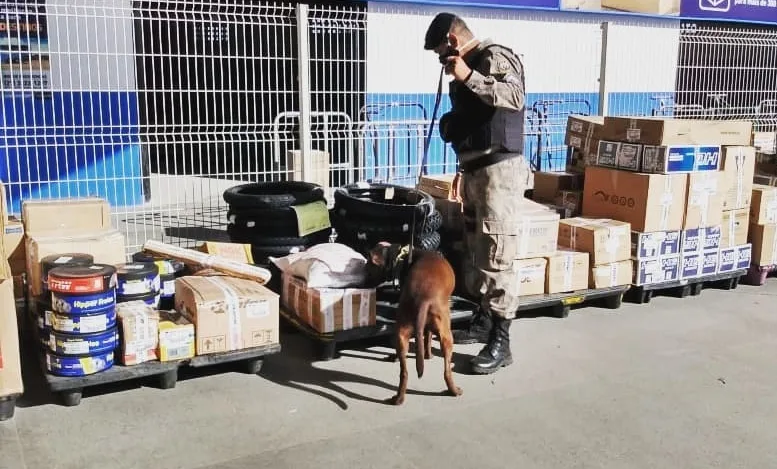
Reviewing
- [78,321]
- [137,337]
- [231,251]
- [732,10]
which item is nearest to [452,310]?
[231,251]

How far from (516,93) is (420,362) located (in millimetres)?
1564

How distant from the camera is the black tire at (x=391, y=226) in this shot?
196 inches

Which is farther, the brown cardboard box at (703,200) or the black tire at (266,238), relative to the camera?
the brown cardboard box at (703,200)

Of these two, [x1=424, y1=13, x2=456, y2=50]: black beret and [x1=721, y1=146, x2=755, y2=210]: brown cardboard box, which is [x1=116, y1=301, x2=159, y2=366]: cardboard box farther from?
[x1=721, y1=146, x2=755, y2=210]: brown cardboard box

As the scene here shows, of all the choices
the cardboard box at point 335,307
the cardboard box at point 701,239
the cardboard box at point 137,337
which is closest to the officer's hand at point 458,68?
the cardboard box at point 335,307

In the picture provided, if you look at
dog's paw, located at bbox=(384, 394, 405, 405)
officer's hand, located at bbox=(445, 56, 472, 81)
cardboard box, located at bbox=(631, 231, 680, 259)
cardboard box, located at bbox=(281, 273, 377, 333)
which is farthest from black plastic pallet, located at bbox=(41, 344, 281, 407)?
cardboard box, located at bbox=(631, 231, 680, 259)

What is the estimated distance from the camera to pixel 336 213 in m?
5.36

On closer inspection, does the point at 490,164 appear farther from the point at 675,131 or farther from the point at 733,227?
the point at 733,227

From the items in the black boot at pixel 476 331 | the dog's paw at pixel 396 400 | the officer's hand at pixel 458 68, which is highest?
the officer's hand at pixel 458 68

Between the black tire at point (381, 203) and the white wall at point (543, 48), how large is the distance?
432 centimetres

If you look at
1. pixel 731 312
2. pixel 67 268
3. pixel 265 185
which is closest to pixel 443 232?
pixel 265 185

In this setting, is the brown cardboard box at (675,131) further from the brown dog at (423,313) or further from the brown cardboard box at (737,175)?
the brown dog at (423,313)

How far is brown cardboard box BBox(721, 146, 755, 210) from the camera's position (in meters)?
5.89

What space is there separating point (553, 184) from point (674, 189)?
1.05 m
